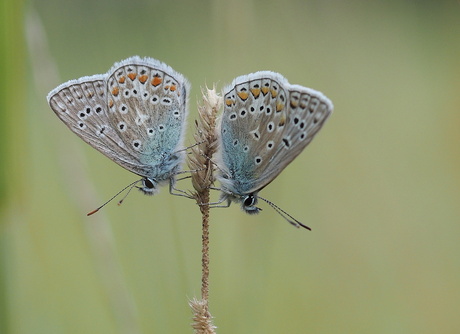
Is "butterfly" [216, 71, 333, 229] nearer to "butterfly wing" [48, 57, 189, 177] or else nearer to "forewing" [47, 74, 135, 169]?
"butterfly wing" [48, 57, 189, 177]

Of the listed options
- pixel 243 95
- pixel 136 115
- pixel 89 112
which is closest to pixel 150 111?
pixel 136 115

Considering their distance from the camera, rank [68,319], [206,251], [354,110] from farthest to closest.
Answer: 1. [354,110]
2. [68,319]
3. [206,251]

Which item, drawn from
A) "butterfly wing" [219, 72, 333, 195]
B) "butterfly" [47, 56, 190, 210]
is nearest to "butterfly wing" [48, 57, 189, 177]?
"butterfly" [47, 56, 190, 210]

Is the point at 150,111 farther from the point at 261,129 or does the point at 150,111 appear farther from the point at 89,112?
the point at 261,129

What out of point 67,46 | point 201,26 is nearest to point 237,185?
point 67,46

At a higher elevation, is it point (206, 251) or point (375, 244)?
point (206, 251)

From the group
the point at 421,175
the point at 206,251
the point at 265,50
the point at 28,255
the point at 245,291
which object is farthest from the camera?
the point at 421,175

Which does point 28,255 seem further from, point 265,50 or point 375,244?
point 375,244

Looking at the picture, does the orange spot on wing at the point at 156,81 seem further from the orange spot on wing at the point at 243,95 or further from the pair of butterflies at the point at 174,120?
the orange spot on wing at the point at 243,95
